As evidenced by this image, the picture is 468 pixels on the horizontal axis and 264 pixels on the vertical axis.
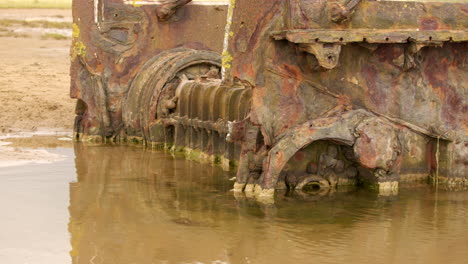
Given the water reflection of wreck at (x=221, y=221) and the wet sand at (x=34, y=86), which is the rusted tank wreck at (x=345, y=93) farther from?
the wet sand at (x=34, y=86)

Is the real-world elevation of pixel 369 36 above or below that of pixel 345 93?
above

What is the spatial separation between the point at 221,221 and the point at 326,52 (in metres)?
1.55

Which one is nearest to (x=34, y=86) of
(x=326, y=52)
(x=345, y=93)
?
(x=345, y=93)

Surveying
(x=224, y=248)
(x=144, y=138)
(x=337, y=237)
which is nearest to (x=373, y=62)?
(x=337, y=237)

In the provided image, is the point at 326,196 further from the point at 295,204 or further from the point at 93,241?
the point at 93,241

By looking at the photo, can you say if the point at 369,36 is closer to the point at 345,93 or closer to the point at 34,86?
the point at 345,93

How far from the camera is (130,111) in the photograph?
10.9 m

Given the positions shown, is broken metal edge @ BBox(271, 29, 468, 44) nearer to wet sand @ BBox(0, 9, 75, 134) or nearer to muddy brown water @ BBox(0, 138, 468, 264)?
muddy brown water @ BBox(0, 138, 468, 264)

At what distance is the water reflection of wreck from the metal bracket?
1.09 meters

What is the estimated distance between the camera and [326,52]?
7383 millimetres

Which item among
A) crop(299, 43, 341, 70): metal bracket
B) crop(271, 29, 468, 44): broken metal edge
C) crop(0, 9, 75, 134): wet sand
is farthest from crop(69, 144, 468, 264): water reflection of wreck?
crop(0, 9, 75, 134): wet sand

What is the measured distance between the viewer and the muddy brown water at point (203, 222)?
6098 millimetres

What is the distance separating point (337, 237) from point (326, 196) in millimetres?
1296

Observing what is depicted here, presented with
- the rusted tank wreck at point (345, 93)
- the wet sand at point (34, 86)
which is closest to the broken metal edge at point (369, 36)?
the rusted tank wreck at point (345, 93)
